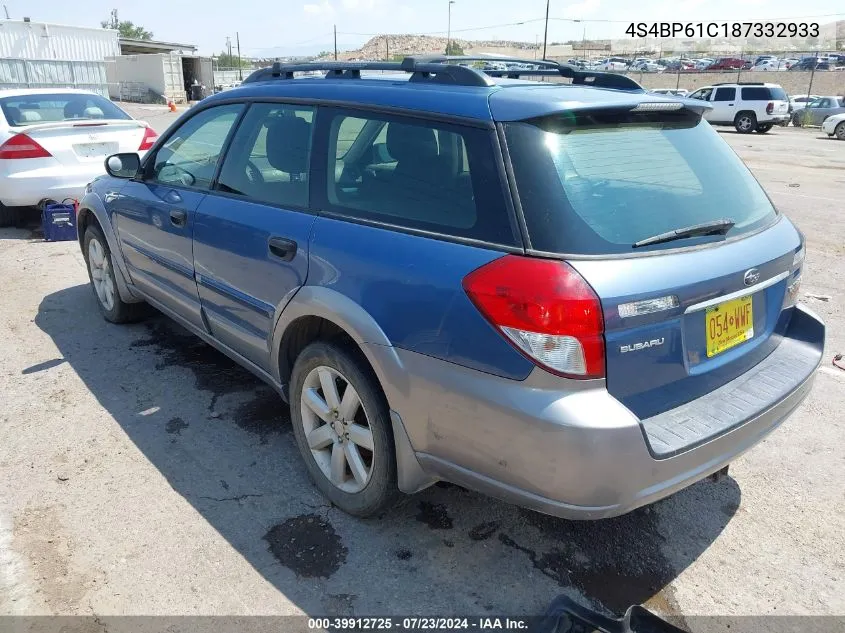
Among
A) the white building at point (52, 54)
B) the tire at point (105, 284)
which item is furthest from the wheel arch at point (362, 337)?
the white building at point (52, 54)

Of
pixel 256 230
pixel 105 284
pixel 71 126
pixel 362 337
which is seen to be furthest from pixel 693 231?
pixel 71 126

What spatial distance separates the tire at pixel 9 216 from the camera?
824cm

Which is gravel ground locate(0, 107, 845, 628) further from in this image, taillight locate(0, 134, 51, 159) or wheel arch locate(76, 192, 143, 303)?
taillight locate(0, 134, 51, 159)

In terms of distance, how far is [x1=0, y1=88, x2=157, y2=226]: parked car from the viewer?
7.58m

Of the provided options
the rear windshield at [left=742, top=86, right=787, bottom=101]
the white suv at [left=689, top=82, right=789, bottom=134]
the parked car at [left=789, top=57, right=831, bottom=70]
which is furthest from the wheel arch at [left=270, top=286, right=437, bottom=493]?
the parked car at [left=789, top=57, right=831, bottom=70]

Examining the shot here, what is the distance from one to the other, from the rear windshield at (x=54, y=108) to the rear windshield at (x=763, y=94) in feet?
79.2

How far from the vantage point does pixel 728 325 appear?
98.7 inches

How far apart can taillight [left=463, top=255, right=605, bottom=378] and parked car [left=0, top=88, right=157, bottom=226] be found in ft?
23.0

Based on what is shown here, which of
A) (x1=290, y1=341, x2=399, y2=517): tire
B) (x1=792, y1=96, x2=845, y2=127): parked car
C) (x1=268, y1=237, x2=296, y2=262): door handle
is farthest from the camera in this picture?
(x1=792, y1=96, x2=845, y2=127): parked car

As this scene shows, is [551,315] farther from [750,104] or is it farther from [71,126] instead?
[750,104]

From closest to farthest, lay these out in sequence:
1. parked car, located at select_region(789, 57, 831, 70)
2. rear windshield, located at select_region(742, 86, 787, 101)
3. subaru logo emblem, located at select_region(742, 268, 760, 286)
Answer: subaru logo emblem, located at select_region(742, 268, 760, 286) → rear windshield, located at select_region(742, 86, 787, 101) → parked car, located at select_region(789, 57, 831, 70)

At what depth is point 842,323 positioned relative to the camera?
5301 mm

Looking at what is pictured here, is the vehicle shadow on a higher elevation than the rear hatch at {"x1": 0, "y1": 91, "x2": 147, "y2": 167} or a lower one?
lower

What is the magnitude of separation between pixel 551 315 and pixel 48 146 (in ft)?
24.4
